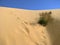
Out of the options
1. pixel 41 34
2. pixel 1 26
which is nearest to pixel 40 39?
pixel 41 34

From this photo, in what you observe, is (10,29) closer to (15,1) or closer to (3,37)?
(3,37)

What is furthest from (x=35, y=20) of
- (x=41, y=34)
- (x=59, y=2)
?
(x=59, y=2)

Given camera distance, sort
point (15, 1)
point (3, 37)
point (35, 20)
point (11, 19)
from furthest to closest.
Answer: point (15, 1) → point (35, 20) → point (11, 19) → point (3, 37)

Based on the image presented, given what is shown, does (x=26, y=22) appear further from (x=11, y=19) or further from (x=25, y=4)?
(x=25, y=4)

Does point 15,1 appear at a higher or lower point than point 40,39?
higher

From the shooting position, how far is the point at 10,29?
793mm

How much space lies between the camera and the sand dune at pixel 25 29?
769 mm

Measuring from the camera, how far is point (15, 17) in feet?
2.98

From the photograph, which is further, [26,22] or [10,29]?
[26,22]

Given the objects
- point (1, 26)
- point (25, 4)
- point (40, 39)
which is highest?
point (25, 4)

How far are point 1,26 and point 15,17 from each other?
0.16 meters

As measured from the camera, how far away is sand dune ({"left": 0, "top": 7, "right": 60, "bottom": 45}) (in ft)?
2.52

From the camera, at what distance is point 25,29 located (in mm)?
859

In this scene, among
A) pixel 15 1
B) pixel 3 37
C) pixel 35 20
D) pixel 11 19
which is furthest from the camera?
pixel 15 1
